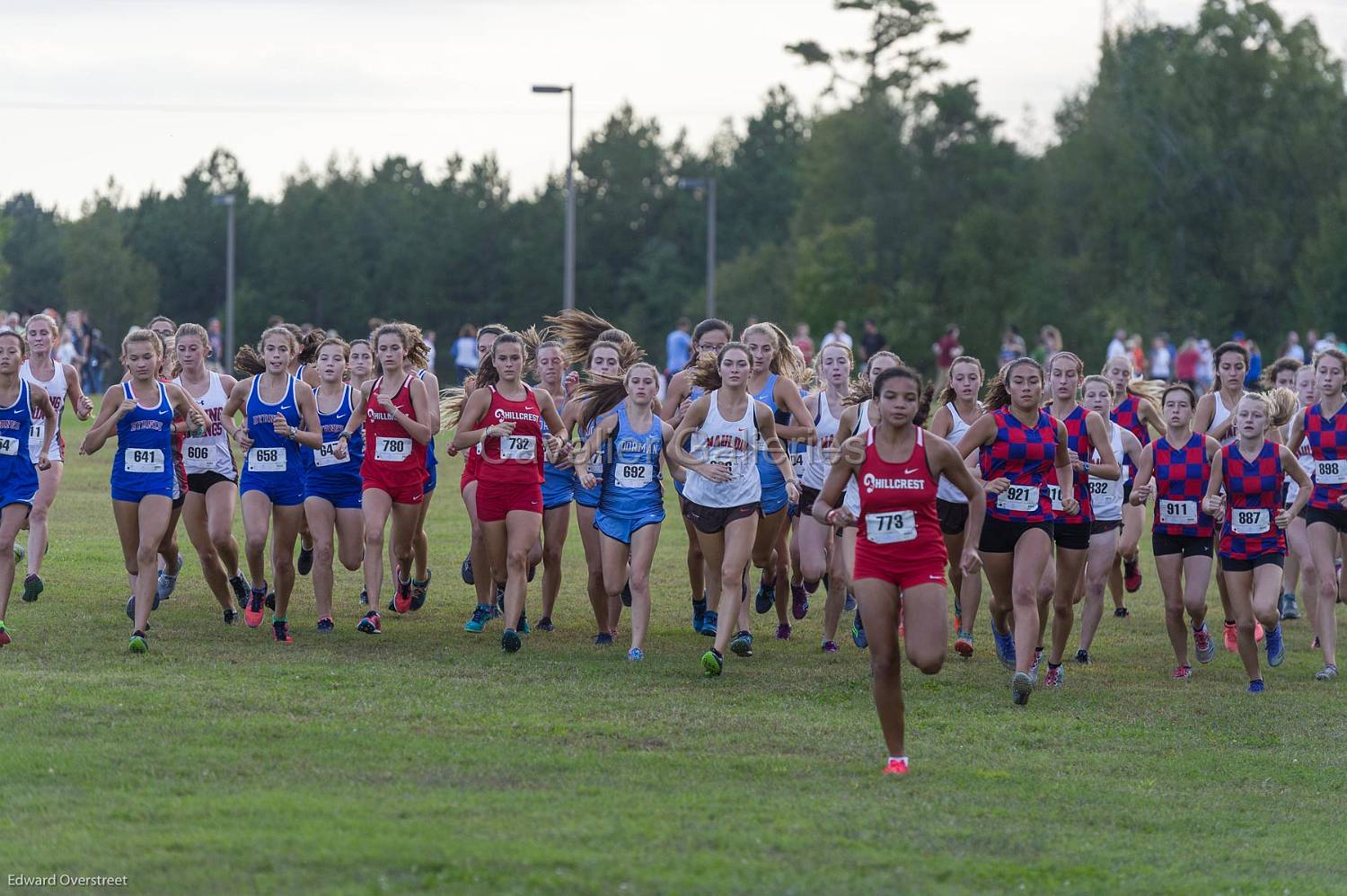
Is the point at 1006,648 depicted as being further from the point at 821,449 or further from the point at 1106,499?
the point at 821,449

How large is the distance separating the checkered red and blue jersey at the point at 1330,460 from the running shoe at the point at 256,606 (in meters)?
7.44

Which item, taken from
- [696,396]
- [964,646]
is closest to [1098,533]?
[964,646]

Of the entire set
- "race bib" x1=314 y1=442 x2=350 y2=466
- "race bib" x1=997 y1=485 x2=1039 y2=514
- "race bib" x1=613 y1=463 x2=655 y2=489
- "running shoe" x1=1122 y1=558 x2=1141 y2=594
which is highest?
"race bib" x1=314 y1=442 x2=350 y2=466

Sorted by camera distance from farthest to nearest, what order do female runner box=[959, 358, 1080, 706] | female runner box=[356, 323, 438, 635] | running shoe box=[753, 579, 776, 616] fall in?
running shoe box=[753, 579, 776, 616], female runner box=[356, 323, 438, 635], female runner box=[959, 358, 1080, 706]

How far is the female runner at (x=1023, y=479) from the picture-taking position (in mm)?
10461

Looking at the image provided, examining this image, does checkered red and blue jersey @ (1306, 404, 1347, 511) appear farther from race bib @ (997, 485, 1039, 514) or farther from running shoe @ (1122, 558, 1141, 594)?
running shoe @ (1122, 558, 1141, 594)

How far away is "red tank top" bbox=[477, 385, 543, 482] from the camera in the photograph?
11.8 m

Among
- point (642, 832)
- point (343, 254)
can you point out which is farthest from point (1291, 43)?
point (642, 832)

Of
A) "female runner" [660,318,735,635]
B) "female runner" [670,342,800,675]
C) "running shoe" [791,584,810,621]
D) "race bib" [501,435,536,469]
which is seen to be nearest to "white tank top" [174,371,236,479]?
"race bib" [501,435,536,469]

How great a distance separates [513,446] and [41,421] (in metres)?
3.24

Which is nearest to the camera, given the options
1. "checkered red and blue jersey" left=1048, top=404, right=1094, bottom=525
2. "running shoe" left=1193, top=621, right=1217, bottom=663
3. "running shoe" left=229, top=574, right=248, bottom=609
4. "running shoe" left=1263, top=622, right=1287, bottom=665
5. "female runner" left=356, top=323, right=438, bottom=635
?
"checkered red and blue jersey" left=1048, top=404, right=1094, bottom=525

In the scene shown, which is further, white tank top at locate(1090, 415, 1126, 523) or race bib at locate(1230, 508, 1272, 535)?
white tank top at locate(1090, 415, 1126, 523)

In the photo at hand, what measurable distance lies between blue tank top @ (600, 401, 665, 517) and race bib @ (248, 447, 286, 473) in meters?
2.25

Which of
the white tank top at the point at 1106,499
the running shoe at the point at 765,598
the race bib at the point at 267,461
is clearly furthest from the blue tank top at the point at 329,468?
the white tank top at the point at 1106,499
